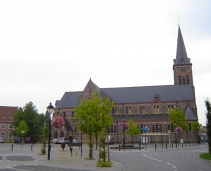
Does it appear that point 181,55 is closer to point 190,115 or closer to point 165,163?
point 190,115

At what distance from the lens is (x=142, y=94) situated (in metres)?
84.4

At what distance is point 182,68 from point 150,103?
1613cm

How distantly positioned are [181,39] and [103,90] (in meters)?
31.4

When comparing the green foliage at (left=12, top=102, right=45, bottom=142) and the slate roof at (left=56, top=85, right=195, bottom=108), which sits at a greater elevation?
the slate roof at (left=56, top=85, right=195, bottom=108)

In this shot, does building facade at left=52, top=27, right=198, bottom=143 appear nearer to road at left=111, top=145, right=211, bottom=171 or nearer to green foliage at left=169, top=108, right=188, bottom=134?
green foliage at left=169, top=108, right=188, bottom=134

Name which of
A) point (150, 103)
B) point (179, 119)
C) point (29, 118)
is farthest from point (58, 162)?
point (150, 103)

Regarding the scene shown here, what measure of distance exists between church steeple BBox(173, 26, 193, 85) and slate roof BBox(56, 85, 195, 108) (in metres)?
4.54

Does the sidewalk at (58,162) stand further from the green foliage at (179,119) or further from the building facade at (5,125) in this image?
the building facade at (5,125)

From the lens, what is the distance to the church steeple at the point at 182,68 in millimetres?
85125

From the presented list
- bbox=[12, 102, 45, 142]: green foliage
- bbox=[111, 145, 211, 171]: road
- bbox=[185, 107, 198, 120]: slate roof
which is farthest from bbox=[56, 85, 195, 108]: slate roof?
bbox=[111, 145, 211, 171]: road

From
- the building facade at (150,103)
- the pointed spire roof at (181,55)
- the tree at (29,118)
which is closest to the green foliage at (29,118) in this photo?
the tree at (29,118)

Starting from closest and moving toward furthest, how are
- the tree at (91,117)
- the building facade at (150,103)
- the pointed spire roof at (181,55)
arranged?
the tree at (91,117) → the building facade at (150,103) → the pointed spire roof at (181,55)

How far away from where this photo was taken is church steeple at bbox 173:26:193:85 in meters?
85.1

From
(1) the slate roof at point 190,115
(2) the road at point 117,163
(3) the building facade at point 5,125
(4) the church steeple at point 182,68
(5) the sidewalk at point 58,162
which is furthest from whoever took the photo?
(3) the building facade at point 5,125
